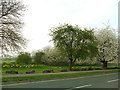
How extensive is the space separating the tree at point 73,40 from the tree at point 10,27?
9841 mm

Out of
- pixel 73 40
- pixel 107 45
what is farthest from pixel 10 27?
pixel 107 45

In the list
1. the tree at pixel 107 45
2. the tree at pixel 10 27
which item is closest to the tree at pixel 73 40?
the tree at pixel 107 45

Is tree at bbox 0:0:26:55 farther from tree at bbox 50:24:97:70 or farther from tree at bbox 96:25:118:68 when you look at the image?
tree at bbox 96:25:118:68

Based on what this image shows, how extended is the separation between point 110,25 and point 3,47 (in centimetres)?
2764

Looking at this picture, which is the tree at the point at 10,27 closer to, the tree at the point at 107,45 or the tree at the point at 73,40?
the tree at the point at 73,40

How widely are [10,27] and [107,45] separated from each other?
23.7 m

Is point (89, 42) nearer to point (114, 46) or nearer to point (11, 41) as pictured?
point (114, 46)

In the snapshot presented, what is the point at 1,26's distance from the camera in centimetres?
1483

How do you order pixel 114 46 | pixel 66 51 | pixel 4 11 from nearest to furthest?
1. pixel 4 11
2. pixel 66 51
3. pixel 114 46

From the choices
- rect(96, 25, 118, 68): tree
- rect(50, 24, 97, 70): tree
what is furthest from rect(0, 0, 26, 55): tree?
rect(96, 25, 118, 68): tree

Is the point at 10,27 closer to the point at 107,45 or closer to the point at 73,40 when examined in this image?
the point at 73,40

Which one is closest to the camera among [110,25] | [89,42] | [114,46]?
[89,42]

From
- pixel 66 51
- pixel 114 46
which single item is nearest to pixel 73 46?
pixel 66 51

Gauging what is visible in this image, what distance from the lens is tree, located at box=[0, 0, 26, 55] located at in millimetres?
14523
